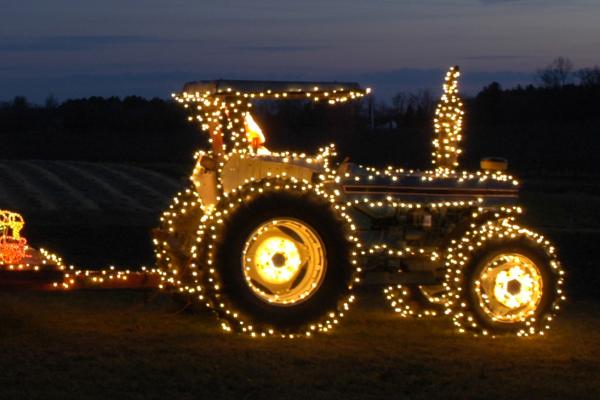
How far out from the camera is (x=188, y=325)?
1118 cm

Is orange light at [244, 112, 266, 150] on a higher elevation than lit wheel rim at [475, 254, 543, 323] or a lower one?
higher

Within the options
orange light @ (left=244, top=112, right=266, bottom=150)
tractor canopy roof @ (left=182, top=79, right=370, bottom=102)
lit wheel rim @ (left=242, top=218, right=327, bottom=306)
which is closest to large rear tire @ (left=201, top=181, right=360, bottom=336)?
lit wheel rim @ (left=242, top=218, right=327, bottom=306)

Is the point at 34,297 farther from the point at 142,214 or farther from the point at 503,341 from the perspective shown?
the point at 142,214

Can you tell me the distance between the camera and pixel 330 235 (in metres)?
10.5

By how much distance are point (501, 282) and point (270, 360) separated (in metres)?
2.69

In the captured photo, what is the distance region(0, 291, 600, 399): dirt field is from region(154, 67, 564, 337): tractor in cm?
31

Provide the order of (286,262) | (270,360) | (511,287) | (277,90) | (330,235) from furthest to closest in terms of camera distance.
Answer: (511,287)
(277,90)
(286,262)
(330,235)
(270,360)

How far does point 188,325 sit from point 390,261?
1967 millimetres

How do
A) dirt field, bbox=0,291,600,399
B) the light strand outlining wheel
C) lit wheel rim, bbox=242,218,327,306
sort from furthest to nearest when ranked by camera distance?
the light strand outlining wheel, lit wheel rim, bbox=242,218,327,306, dirt field, bbox=0,291,600,399

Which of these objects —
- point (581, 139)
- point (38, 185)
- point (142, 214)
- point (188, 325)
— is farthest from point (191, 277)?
point (581, 139)

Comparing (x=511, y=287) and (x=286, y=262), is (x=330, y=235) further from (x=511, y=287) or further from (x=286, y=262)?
(x=511, y=287)

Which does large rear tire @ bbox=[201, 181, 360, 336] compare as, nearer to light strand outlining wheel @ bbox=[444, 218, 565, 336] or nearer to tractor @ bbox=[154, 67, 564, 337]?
tractor @ bbox=[154, 67, 564, 337]

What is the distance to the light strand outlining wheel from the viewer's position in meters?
10.8

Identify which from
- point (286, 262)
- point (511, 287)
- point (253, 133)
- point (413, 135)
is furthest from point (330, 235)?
point (413, 135)
